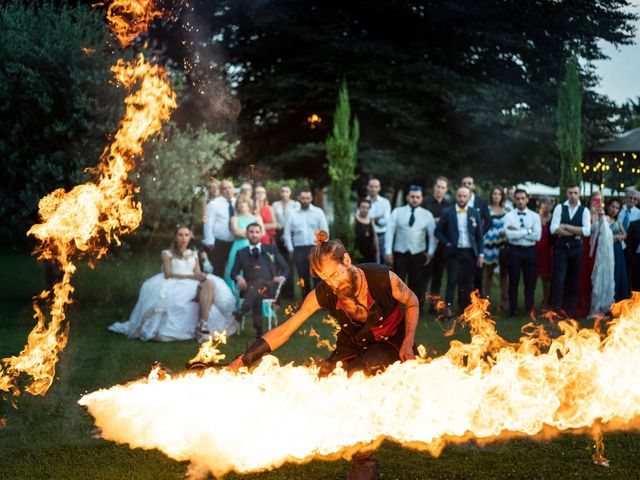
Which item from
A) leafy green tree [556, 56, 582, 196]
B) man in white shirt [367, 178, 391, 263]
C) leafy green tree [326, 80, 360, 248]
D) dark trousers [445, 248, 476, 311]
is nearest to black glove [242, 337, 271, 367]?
dark trousers [445, 248, 476, 311]

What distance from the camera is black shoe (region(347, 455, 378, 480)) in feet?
18.4

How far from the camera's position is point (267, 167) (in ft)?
95.7

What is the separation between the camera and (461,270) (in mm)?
13602

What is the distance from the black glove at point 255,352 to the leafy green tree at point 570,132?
15625mm

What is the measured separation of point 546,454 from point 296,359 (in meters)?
4.29

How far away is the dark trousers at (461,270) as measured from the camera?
13477 millimetres

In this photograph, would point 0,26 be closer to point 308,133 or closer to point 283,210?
point 283,210

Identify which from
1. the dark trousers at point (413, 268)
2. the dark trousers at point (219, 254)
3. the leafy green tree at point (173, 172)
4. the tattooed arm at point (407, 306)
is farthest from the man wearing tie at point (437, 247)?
the tattooed arm at point (407, 306)

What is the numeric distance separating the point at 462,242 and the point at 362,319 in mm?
7962

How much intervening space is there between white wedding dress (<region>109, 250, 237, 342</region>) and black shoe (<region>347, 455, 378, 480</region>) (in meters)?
6.42

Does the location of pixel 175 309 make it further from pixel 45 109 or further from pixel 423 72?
pixel 423 72

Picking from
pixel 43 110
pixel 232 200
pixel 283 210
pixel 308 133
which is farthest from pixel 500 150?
pixel 43 110

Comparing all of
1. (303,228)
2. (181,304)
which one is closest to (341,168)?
(303,228)

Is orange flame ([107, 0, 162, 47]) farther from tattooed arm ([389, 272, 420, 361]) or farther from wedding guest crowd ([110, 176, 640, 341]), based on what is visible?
tattooed arm ([389, 272, 420, 361])
